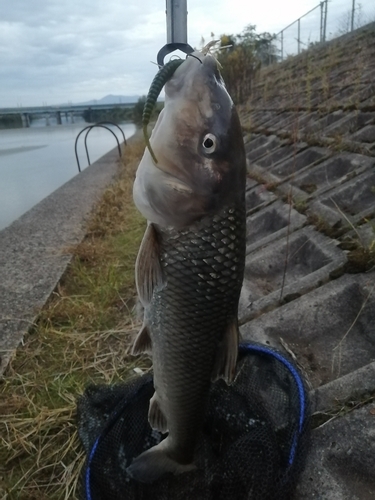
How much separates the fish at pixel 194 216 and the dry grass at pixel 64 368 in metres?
1.29

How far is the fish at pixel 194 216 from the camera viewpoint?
1.74 meters

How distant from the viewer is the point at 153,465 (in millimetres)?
2143

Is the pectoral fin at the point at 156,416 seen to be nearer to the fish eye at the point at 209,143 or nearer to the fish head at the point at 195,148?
the fish head at the point at 195,148

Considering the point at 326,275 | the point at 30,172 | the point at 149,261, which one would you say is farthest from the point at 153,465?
the point at 30,172

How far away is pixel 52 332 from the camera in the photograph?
150 inches

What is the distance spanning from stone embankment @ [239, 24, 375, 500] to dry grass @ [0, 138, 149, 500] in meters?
1.20

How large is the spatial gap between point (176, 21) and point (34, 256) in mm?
4205

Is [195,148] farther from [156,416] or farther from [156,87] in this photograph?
[156,416]

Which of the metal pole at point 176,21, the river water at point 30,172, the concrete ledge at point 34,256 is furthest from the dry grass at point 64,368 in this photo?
the river water at point 30,172

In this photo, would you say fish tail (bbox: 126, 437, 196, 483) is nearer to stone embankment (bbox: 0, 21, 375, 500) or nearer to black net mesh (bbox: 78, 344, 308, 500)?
black net mesh (bbox: 78, 344, 308, 500)

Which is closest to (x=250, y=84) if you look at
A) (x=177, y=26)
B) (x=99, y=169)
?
(x=99, y=169)

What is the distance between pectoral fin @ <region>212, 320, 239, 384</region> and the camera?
74.5 inches

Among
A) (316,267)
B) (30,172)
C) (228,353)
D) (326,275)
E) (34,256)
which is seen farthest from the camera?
(30,172)

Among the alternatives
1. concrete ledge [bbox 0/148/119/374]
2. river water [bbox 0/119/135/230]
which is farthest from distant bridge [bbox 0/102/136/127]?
concrete ledge [bbox 0/148/119/374]
